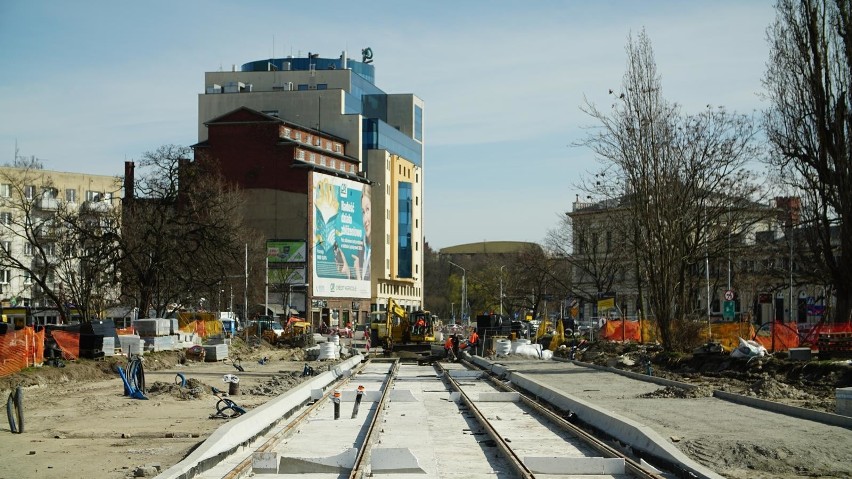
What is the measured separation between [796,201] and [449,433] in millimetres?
30064

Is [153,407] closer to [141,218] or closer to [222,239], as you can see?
[222,239]

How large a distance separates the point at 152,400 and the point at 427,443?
36.8ft

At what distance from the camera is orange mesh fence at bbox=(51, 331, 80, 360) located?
3525 centimetres

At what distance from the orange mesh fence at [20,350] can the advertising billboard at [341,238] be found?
7036 centimetres

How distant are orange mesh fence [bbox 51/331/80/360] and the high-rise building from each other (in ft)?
185

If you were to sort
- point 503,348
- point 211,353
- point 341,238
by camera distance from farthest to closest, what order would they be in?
point 341,238 < point 503,348 < point 211,353

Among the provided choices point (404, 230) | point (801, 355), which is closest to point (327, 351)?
point (801, 355)

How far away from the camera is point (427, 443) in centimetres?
1633

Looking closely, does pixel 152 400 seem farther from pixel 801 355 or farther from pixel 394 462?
pixel 801 355

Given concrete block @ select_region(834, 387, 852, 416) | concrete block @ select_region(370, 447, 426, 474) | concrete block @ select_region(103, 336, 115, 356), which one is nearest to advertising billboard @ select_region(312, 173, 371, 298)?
concrete block @ select_region(103, 336, 115, 356)

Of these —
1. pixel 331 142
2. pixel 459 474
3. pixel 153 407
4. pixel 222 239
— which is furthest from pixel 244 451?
pixel 331 142

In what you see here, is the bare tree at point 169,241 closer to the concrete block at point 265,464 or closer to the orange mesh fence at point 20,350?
the orange mesh fence at point 20,350

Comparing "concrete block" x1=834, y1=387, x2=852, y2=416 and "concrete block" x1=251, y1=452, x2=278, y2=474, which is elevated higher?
"concrete block" x1=834, y1=387, x2=852, y2=416

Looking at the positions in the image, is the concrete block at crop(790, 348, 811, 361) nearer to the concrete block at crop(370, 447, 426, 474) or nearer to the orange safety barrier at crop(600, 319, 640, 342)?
the concrete block at crop(370, 447, 426, 474)
